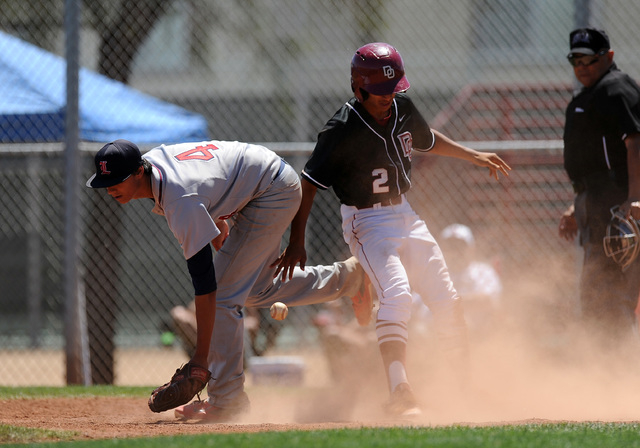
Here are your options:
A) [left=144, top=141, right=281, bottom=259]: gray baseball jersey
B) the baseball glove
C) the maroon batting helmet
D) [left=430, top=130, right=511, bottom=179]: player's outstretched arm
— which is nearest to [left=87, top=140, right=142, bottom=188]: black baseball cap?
[left=144, top=141, right=281, bottom=259]: gray baseball jersey

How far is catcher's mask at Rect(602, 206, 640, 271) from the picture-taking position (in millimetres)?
→ 5258

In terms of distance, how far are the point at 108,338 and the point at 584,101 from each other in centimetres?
470

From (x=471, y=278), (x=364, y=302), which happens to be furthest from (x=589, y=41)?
(x=471, y=278)

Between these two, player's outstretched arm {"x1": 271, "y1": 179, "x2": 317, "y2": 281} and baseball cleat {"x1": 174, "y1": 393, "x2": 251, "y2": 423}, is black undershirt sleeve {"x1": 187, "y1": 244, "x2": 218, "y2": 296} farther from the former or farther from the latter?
baseball cleat {"x1": 174, "y1": 393, "x2": 251, "y2": 423}

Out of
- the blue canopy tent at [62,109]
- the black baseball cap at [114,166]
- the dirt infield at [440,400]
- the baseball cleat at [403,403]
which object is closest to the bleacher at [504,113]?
the blue canopy tent at [62,109]

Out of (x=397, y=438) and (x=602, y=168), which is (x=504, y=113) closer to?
(x=602, y=168)

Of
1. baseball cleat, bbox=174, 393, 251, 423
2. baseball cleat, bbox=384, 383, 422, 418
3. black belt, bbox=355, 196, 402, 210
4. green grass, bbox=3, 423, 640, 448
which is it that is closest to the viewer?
green grass, bbox=3, 423, 640, 448

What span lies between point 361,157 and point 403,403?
56.5 inches

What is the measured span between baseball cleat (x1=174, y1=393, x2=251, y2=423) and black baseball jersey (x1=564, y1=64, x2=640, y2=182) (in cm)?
276

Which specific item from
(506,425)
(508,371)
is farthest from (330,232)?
(506,425)

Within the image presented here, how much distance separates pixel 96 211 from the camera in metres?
7.93

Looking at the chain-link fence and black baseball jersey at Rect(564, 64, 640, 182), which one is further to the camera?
the chain-link fence

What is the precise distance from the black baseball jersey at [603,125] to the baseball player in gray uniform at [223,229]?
68.0 inches

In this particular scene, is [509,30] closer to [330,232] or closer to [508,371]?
[330,232]
